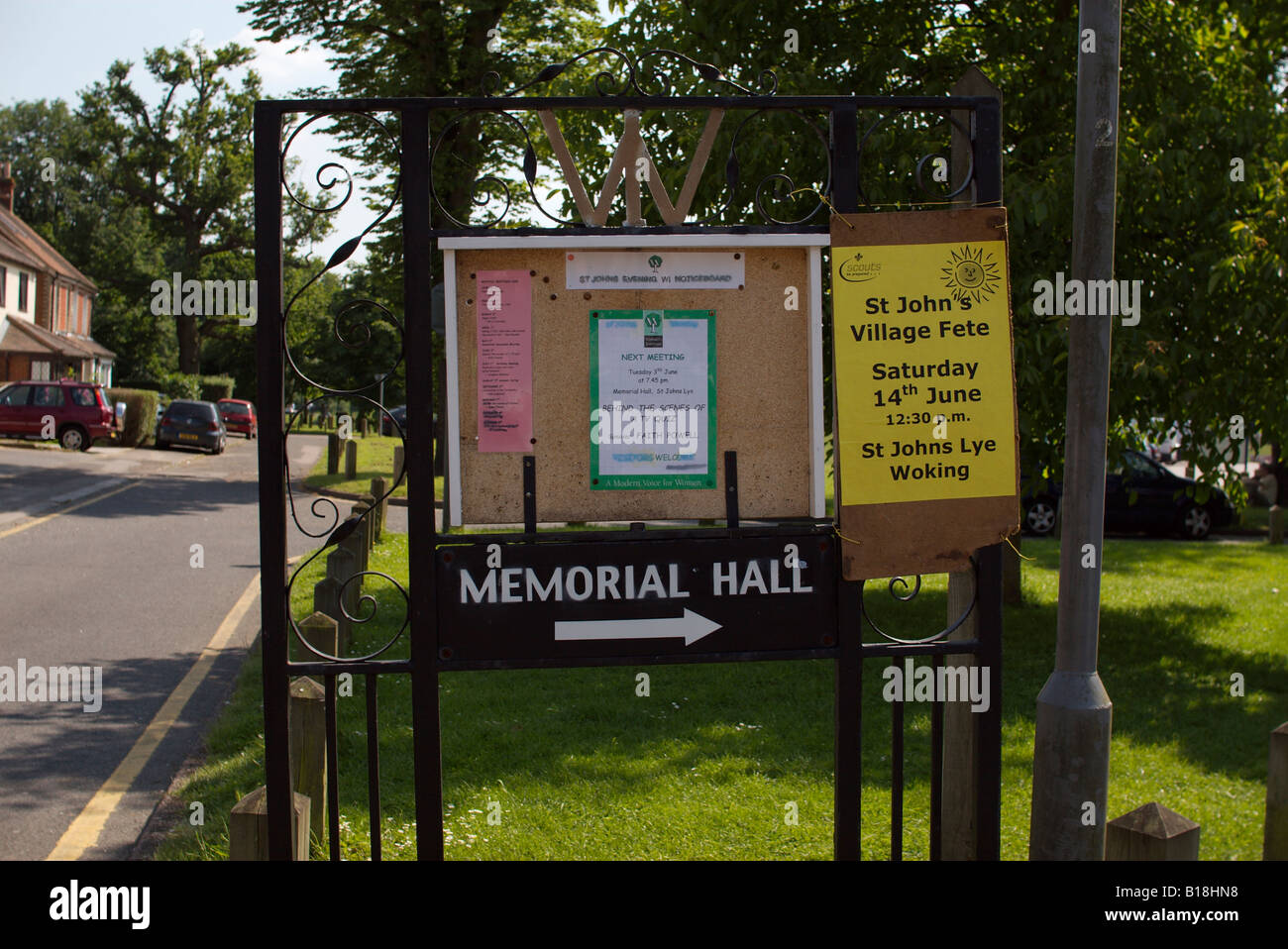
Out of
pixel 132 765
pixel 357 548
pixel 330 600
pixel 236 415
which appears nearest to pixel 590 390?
pixel 132 765

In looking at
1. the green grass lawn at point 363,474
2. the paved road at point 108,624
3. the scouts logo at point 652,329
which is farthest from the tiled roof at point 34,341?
the scouts logo at point 652,329

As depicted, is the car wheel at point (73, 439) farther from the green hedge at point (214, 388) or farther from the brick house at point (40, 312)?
the green hedge at point (214, 388)

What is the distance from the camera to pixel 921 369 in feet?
11.7

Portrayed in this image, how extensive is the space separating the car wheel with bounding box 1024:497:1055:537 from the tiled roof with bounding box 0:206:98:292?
42.8 m

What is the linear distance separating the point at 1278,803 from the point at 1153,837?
2.20ft

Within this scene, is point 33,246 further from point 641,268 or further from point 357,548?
point 641,268

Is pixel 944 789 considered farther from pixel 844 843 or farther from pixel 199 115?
pixel 199 115

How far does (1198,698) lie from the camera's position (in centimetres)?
805

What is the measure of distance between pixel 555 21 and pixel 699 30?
16.9 m

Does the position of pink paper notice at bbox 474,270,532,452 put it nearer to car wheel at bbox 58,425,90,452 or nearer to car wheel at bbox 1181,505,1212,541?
car wheel at bbox 1181,505,1212,541

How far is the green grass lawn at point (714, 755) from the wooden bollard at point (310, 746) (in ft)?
0.84

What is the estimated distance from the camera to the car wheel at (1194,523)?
71.7ft

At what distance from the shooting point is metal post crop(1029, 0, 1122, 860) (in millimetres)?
3709
